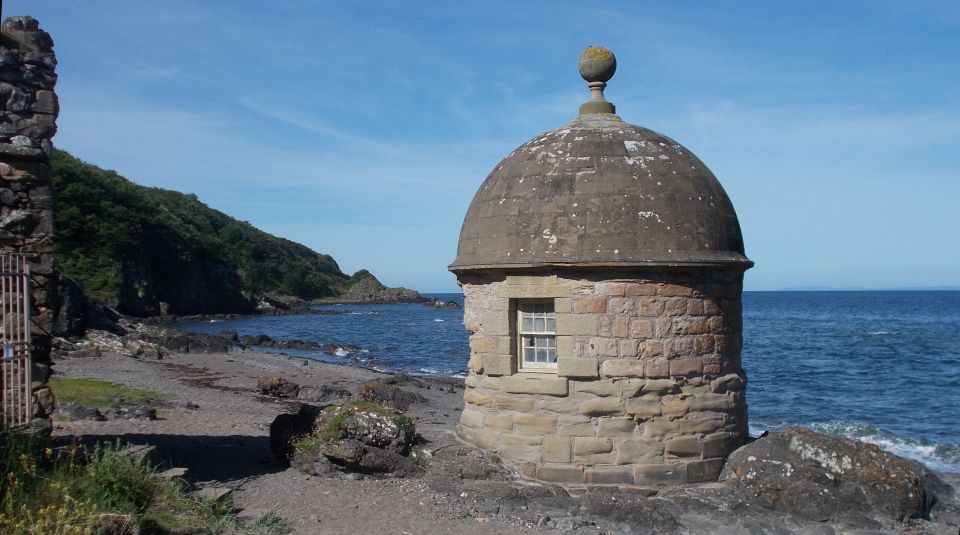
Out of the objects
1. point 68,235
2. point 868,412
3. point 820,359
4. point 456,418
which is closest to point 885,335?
point 820,359

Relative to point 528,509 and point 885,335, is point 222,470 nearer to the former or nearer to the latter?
point 528,509

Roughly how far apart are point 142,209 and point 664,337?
6487cm

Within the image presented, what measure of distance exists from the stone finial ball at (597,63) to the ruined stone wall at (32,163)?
7082 millimetres

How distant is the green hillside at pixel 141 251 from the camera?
56031 mm

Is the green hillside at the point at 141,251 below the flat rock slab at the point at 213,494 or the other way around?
the other way around

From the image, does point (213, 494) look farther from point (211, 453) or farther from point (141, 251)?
point (141, 251)

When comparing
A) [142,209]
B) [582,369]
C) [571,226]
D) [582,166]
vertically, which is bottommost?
[582,369]

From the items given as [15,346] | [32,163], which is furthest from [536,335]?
[32,163]

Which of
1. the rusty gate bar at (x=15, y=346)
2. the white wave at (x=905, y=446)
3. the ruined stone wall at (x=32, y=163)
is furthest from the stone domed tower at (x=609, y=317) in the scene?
the white wave at (x=905, y=446)

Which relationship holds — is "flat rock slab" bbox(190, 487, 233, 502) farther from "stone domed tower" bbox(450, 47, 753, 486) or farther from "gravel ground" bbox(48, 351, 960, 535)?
"stone domed tower" bbox(450, 47, 753, 486)

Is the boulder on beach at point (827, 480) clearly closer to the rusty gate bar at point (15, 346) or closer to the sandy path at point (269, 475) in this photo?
the sandy path at point (269, 475)

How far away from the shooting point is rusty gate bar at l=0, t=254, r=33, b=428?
28.3 feet

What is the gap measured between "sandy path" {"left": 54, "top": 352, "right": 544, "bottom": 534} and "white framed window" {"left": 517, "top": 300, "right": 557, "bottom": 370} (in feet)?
6.30

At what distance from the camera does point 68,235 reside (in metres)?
56.3
